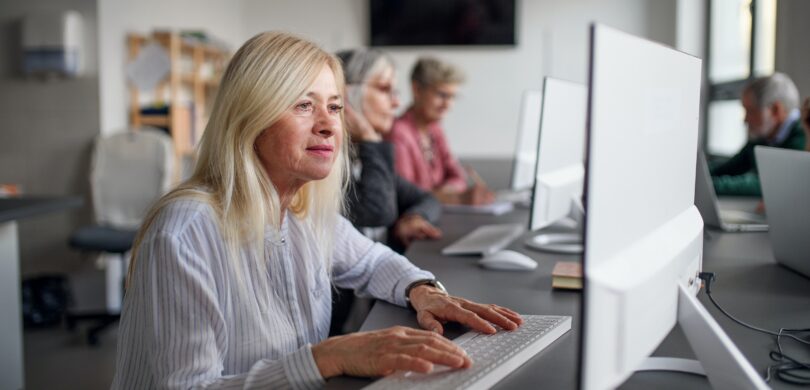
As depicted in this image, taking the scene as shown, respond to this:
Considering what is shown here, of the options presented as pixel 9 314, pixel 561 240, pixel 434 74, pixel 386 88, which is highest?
pixel 434 74

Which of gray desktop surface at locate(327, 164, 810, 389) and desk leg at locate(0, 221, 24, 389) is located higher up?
gray desktop surface at locate(327, 164, 810, 389)

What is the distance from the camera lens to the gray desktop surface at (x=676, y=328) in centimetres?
93

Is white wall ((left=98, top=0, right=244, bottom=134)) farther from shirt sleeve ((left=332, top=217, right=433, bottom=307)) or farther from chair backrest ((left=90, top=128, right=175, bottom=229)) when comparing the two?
shirt sleeve ((left=332, top=217, right=433, bottom=307))

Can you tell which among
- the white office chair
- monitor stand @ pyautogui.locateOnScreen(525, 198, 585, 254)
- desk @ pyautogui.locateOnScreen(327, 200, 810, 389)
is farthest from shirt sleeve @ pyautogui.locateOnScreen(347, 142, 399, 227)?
the white office chair

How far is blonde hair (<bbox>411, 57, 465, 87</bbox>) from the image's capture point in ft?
10.7

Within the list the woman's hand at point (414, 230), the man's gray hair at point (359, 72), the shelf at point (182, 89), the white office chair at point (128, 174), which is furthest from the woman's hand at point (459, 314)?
the shelf at point (182, 89)

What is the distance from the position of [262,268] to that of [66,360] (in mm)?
2463

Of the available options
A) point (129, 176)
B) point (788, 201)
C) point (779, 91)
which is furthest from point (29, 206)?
point (779, 91)

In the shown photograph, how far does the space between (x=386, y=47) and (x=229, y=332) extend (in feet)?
16.1

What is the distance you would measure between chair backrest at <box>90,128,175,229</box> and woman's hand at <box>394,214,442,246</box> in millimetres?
2162

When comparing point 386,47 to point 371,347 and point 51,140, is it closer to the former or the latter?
point 51,140

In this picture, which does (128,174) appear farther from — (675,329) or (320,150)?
(675,329)

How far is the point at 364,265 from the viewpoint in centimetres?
145

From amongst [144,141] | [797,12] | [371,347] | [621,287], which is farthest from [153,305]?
[144,141]
